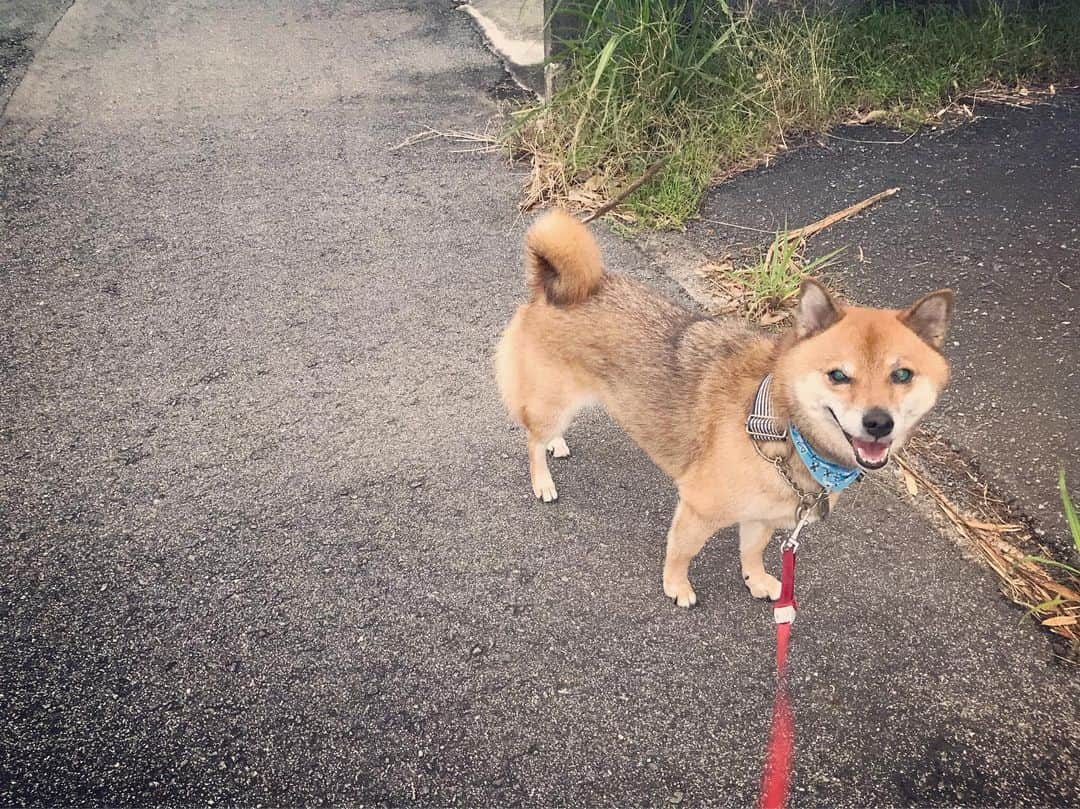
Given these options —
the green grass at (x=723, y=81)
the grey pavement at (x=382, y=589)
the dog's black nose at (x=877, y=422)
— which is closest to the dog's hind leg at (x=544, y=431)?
the grey pavement at (x=382, y=589)

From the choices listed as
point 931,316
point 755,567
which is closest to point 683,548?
point 755,567

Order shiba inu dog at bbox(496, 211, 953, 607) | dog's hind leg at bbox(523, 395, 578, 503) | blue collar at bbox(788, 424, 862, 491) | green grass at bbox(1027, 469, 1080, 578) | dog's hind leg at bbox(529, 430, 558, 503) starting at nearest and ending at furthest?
shiba inu dog at bbox(496, 211, 953, 607), blue collar at bbox(788, 424, 862, 491), green grass at bbox(1027, 469, 1080, 578), dog's hind leg at bbox(523, 395, 578, 503), dog's hind leg at bbox(529, 430, 558, 503)

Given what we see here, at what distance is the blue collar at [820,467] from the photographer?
2.20m

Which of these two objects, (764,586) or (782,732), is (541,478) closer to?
(764,586)

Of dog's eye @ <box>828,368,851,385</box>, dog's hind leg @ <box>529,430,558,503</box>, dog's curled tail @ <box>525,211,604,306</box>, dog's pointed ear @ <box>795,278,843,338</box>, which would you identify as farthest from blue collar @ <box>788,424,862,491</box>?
dog's hind leg @ <box>529,430,558,503</box>

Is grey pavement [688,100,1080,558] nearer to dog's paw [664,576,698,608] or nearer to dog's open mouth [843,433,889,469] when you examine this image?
dog's open mouth [843,433,889,469]

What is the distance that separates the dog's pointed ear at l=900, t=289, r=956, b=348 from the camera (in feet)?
6.83

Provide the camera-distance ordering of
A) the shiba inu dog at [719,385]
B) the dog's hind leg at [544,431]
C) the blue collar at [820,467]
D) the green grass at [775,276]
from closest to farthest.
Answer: the shiba inu dog at [719,385] < the blue collar at [820,467] < the dog's hind leg at [544,431] < the green grass at [775,276]

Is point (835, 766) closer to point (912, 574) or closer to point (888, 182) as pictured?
point (912, 574)

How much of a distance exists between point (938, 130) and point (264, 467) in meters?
5.36

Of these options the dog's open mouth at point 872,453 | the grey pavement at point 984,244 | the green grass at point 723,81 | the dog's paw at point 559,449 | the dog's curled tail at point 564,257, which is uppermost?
the dog's curled tail at point 564,257

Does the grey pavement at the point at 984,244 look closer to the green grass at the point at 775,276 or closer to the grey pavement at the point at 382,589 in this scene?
the green grass at the point at 775,276

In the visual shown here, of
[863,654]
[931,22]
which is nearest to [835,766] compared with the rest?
[863,654]

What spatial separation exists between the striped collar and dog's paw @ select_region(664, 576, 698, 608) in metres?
0.71
